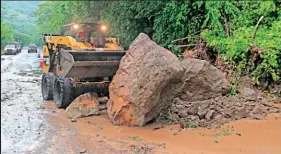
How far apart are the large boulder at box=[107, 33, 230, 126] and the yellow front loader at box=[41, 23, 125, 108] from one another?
1035 mm

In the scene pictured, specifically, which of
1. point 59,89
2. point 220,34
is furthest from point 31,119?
point 220,34

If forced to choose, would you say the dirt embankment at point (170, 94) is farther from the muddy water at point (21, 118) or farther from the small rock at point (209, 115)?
the muddy water at point (21, 118)

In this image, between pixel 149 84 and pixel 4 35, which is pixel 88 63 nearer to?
pixel 149 84

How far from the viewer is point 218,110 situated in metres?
7.91

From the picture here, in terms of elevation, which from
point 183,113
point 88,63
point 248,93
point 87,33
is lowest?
point 183,113

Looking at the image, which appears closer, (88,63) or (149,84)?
(149,84)

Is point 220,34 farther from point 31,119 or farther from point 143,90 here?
point 31,119

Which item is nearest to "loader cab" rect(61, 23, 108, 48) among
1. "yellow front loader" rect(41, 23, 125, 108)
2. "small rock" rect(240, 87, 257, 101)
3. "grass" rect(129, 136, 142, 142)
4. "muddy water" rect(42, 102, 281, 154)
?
"yellow front loader" rect(41, 23, 125, 108)

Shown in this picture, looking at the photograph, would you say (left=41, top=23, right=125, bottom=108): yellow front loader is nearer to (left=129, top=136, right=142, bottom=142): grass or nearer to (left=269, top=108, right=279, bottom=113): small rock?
(left=129, top=136, right=142, bottom=142): grass

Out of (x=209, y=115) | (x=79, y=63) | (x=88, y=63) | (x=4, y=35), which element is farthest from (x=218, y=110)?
(x=4, y=35)

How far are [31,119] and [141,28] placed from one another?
23.3 ft

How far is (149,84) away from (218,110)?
5.79ft

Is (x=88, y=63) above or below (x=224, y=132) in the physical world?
above

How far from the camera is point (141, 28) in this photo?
564 inches
